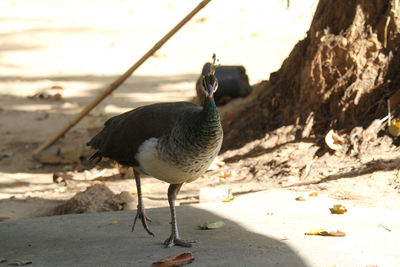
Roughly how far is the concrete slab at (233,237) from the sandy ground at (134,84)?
426mm

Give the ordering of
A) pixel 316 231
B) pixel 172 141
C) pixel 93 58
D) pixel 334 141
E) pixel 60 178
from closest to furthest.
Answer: pixel 172 141 < pixel 316 231 < pixel 334 141 < pixel 60 178 < pixel 93 58

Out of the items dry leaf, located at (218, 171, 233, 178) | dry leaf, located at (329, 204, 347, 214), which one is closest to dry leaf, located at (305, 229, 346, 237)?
dry leaf, located at (329, 204, 347, 214)

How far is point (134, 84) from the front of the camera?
10289 millimetres

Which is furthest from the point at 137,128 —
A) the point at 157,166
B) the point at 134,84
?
the point at 134,84

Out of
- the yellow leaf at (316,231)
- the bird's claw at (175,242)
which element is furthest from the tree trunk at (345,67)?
the bird's claw at (175,242)

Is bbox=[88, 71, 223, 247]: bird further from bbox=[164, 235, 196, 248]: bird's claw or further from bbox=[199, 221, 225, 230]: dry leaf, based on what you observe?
bbox=[199, 221, 225, 230]: dry leaf

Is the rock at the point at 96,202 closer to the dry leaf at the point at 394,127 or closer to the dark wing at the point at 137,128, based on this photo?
the dark wing at the point at 137,128

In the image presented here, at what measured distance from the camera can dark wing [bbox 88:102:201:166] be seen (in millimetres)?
4191

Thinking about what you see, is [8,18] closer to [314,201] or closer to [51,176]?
[51,176]

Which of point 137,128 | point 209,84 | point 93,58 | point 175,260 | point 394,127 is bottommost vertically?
point 175,260

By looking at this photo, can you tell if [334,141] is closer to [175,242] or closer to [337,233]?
[337,233]

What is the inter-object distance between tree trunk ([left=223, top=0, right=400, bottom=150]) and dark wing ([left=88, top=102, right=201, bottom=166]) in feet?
6.97

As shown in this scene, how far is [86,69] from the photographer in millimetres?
Result: 11133

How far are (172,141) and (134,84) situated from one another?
639cm
